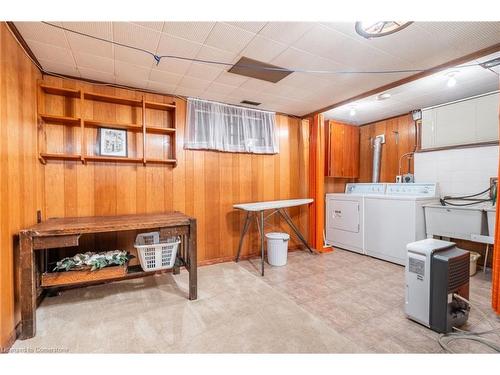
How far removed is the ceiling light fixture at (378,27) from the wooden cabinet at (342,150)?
8.19 ft

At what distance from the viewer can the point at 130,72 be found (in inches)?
92.5

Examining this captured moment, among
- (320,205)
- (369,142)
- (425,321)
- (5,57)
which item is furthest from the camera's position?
(369,142)

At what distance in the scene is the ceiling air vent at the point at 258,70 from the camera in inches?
86.9

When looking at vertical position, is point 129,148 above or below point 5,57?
below

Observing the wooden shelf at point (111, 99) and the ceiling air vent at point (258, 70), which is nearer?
the ceiling air vent at point (258, 70)

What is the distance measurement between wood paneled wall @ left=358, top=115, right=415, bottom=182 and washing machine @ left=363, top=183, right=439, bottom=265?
462mm

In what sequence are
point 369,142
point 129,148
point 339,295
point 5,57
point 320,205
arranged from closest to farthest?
1. point 5,57
2. point 339,295
3. point 129,148
4. point 320,205
5. point 369,142

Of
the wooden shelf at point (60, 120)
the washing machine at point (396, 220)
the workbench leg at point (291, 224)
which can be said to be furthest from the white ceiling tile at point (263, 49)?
the washing machine at point (396, 220)

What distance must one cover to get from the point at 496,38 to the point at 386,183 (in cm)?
240

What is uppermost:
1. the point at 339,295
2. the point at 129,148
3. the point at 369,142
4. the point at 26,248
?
the point at 369,142

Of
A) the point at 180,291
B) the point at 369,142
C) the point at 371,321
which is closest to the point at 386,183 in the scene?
the point at 369,142

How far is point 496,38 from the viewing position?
180 centimetres

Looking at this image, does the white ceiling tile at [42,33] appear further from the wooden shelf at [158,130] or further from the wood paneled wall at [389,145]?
the wood paneled wall at [389,145]

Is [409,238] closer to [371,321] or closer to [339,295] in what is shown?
[339,295]
